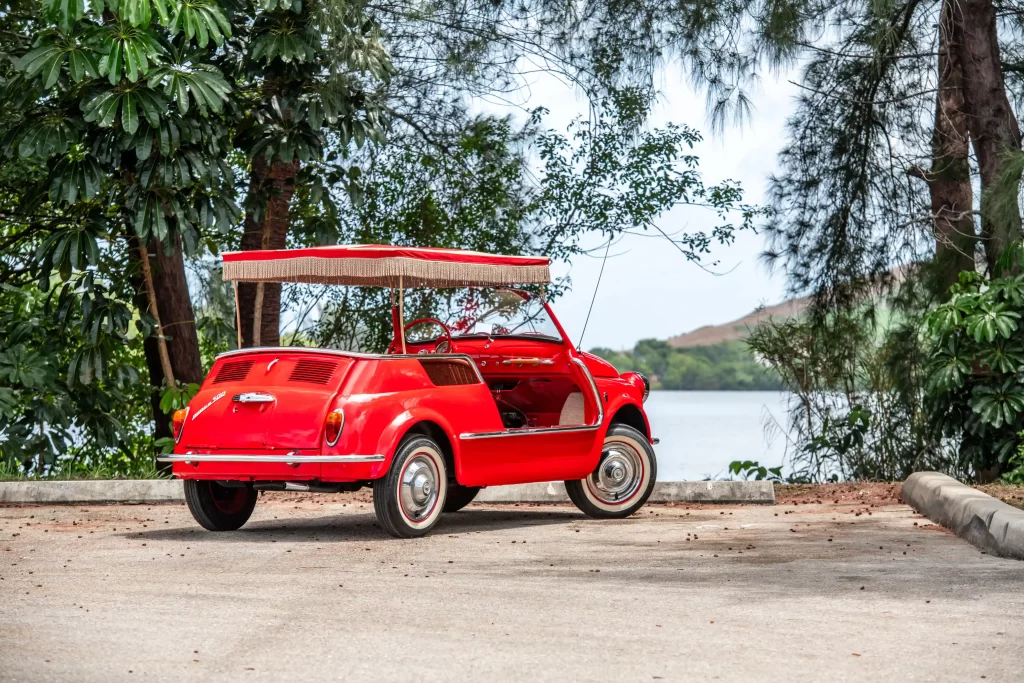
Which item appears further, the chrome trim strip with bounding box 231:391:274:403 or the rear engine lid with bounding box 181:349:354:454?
the chrome trim strip with bounding box 231:391:274:403

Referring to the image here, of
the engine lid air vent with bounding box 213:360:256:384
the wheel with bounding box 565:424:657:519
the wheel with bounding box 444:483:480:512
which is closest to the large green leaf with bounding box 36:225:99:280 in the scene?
the engine lid air vent with bounding box 213:360:256:384

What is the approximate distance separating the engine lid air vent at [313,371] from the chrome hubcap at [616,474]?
228cm

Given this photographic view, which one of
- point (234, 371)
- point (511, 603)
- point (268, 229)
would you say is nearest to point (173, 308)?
point (268, 229)

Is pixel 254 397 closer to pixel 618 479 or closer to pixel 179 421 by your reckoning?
pixel 179 421

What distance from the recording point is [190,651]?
4891 millimetres

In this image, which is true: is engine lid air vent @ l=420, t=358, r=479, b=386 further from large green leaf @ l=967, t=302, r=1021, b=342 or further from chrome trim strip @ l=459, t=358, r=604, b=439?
large green leaf @ l=967, t=302, r=1021, b=342

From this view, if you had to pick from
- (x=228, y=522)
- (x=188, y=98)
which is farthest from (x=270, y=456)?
(x=188, y=98)

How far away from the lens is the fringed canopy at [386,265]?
28.1 ft

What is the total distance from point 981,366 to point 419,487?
6315 millimetres

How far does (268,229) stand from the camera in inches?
545

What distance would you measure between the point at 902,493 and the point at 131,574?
21.7 ft

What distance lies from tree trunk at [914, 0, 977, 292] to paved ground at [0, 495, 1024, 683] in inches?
180

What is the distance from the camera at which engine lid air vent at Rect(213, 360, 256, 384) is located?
8.66 metres

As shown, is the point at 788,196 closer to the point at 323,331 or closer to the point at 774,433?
the point at 774,433
